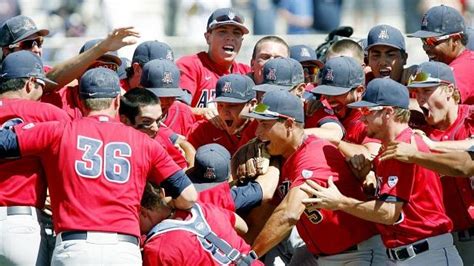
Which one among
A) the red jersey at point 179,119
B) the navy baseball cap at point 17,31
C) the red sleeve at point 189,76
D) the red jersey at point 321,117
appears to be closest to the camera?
the red jersey at point 321,117

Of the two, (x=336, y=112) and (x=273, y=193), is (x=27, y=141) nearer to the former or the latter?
(x=273, y=193)

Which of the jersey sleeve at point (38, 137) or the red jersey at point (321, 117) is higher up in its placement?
the jersey sleeve at point (38, 137)

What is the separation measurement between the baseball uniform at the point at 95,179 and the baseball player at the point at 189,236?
0.17 m

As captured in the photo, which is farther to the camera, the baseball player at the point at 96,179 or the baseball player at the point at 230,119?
the baseball player at the point at 230,119

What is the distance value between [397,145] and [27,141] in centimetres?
234

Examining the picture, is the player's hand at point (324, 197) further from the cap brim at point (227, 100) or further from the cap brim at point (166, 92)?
the cap brim at point (166, 92)

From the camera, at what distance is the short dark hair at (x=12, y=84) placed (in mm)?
9109

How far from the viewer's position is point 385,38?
10688 mm

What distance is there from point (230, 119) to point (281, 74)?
0.51 m

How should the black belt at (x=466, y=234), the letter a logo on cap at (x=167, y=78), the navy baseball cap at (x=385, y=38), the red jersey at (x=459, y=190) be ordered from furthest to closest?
the navy baseball cap at (x=385, y=38)
the letter a logo on cap at (x=167, y=78)
the black belt at (x=466, y=234)
the red jersey at (x=459, y=190)

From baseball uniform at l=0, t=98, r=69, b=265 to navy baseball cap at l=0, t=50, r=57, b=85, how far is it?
423mm

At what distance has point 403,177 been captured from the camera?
8.71m

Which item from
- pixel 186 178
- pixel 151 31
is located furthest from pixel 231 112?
pixel 151 31

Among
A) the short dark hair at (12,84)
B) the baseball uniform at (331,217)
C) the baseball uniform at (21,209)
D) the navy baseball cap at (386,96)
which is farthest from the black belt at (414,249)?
the short dark hair at (12,84)
